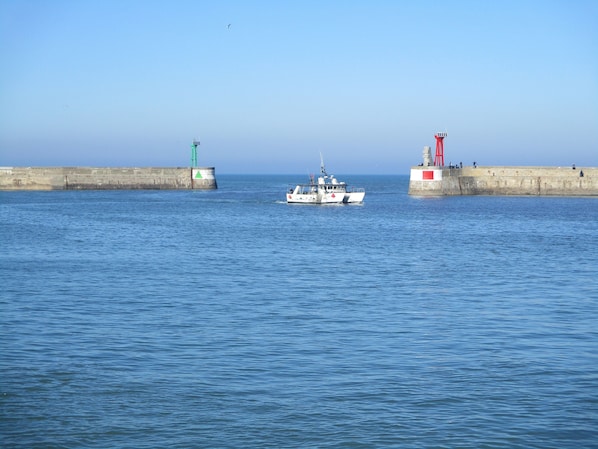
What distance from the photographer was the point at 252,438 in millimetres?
16062

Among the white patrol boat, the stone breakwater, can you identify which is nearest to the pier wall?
the white patrol boat

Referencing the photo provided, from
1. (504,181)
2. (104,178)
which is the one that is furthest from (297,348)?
(104,178)

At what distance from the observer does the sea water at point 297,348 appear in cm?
1667

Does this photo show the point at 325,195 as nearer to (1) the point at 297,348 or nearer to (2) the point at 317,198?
(2) the point at 317,198

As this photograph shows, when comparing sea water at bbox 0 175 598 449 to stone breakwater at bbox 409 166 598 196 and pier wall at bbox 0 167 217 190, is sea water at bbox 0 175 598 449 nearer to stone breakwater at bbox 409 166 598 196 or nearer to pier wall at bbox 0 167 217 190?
stone breakwater at bbox 409 166 598 196

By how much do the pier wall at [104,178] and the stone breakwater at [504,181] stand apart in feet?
152

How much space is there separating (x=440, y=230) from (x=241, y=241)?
17.5 m

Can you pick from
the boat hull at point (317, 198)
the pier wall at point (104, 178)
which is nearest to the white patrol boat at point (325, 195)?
the boat hull at point (317, 198)

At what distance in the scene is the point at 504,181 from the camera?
384 feet

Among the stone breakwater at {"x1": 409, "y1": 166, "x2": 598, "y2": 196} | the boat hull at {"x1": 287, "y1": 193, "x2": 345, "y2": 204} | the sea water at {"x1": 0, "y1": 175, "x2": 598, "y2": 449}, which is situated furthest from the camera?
the stone breakwater at {"x1": 409, "y1": 166, "x2": 598, "y2": 196}

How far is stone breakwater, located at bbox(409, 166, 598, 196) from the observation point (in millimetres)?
112500

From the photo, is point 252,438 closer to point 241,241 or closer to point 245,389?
point 245,389

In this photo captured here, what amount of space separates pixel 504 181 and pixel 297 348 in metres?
98.4

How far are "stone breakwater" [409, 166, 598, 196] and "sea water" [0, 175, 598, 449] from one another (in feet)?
205
